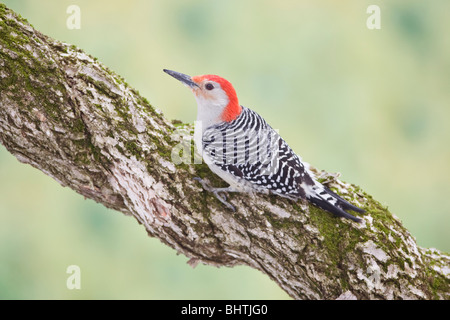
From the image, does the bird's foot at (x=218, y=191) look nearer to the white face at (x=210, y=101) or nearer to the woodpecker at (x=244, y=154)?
the woodpecker at (x=244, y=154)

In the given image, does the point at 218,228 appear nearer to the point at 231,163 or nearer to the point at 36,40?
the point at 231,163

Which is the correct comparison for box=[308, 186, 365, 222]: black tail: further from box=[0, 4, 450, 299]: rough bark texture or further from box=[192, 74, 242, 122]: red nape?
box=[192, 74, 242, 122]: red nape

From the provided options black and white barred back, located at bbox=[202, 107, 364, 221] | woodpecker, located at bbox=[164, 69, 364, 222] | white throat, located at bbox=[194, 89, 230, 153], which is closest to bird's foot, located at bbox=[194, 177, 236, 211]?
woodpecker, located at bbox=[164, 69, 364, 222]

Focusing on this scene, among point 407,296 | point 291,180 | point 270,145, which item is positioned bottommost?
point 407,296

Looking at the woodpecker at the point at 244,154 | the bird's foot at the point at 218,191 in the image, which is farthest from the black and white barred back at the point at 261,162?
the bird's foot at the point at 218,191

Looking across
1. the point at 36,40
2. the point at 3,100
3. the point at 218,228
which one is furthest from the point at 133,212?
the point at 36,40

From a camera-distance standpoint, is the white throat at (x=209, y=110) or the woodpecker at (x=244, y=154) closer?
the woodpecker at (x=244, y=154)

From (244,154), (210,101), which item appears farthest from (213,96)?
(244,154)
